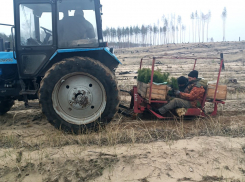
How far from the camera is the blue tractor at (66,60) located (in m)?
3.99

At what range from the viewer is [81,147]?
11.1 feet

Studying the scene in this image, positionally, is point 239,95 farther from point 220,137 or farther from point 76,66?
point 76,66

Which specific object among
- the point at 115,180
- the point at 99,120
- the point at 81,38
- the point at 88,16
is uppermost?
the point at 88,16

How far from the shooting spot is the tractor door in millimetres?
4207

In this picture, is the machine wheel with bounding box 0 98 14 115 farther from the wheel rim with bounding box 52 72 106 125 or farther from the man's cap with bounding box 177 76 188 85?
the man's cap with bounding box 177 76 188 85

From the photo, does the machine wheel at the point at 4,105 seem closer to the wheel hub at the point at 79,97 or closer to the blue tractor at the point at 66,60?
the blue tractor at the point at 66,60

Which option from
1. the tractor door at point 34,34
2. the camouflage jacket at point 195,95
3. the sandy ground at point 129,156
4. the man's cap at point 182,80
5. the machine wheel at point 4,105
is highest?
the tractor door at point 34,34

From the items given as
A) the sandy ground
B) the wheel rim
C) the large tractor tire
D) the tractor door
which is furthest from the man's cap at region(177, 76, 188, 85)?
the tractor door

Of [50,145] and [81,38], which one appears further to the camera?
[81,38]

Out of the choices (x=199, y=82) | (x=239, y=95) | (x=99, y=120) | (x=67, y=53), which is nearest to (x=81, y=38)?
(x=67, y=53)

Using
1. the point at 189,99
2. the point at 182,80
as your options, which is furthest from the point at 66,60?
Result: the point at 182,80

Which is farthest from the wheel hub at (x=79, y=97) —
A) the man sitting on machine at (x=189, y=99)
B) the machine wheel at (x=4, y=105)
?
the machine wheel at (x=4, y=105)

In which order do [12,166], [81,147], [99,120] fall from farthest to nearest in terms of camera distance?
[99,120], [81,147], [12,166]

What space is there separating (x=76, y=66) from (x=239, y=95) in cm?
622
